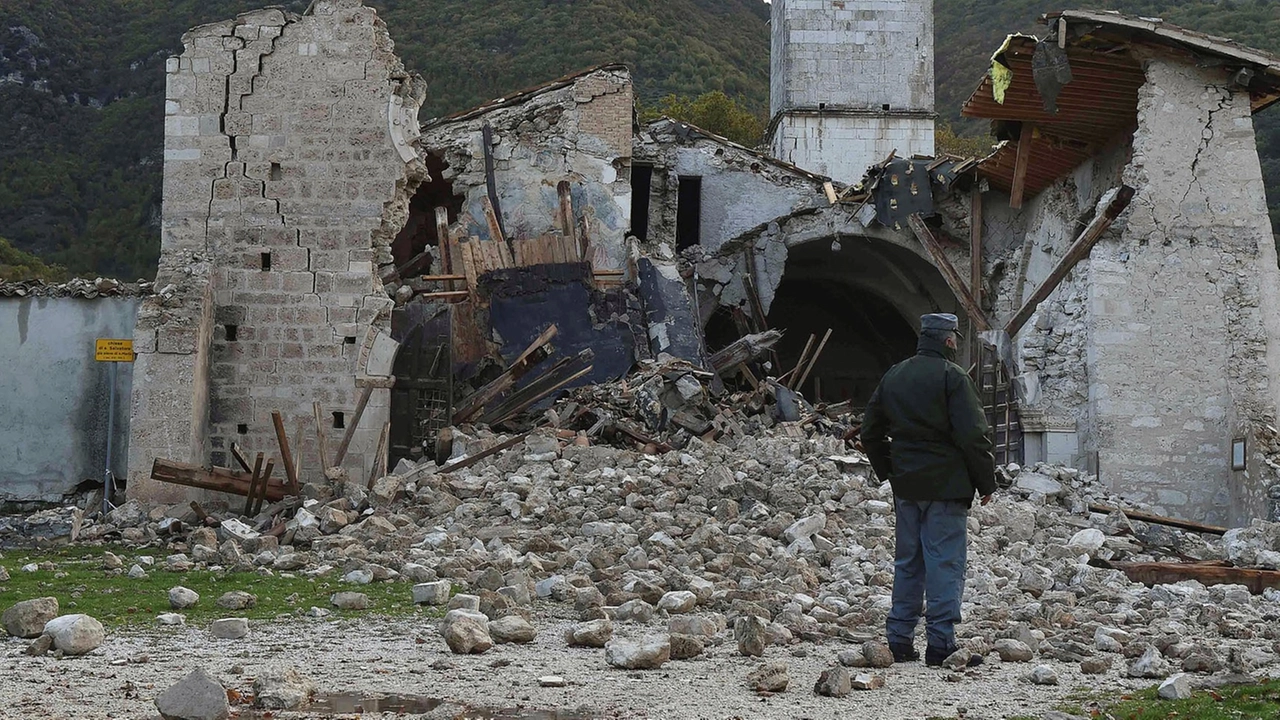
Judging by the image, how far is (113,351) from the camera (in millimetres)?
15266

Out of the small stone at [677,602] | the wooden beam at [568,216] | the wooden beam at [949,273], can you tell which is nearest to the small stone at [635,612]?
the small stone at [677,602]

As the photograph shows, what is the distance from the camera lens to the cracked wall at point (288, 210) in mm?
15414

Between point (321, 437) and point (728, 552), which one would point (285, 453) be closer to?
point (321, 437)

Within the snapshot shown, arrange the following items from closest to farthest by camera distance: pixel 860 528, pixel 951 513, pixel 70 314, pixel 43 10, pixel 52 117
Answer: pixel 951 513, pixel 860 528, pixel 70 314, pixel 52 117, pixel 43 10

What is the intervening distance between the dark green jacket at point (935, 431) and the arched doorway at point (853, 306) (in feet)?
49.2

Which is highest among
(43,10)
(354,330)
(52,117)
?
(43,10)

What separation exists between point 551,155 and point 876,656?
1395 centimetres

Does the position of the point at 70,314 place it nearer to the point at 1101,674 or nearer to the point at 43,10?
the point at 1101,674

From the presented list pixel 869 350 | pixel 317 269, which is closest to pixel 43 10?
pixel 869 350

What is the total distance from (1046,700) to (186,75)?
12.6 meters

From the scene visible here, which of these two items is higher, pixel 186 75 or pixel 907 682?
pixel 186 75

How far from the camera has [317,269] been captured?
15500 millimetres

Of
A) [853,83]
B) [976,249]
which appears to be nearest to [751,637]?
[976,249]

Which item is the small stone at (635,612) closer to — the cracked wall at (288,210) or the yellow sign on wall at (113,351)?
the cracked wall at (288,210)
